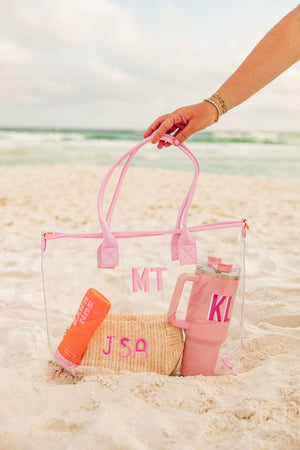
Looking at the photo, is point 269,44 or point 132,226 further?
point 132,226

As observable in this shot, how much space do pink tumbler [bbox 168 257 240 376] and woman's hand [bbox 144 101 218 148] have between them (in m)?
0.47

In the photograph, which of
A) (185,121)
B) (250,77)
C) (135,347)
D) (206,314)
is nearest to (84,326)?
(135,347)

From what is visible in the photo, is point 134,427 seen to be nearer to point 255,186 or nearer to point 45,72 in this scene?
point 255,186

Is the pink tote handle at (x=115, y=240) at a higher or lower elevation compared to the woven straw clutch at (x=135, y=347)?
higher

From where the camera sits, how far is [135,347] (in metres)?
1.33

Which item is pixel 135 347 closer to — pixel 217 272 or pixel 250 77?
pixel 217 272

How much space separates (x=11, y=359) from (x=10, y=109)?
29422mm

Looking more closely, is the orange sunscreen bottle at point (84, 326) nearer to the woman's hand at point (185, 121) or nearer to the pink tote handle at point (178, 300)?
the pink tote handle at point (178, 300)

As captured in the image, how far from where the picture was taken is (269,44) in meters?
1.26

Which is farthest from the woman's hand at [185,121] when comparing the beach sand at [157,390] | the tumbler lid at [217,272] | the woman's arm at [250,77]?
the beach sand at [157,390]

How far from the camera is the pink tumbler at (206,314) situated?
132 centimetres

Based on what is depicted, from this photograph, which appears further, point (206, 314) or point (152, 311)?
point (152, 311)

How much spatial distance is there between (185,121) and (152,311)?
0.72 metres

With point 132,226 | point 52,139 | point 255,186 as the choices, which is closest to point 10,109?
point 52,139
